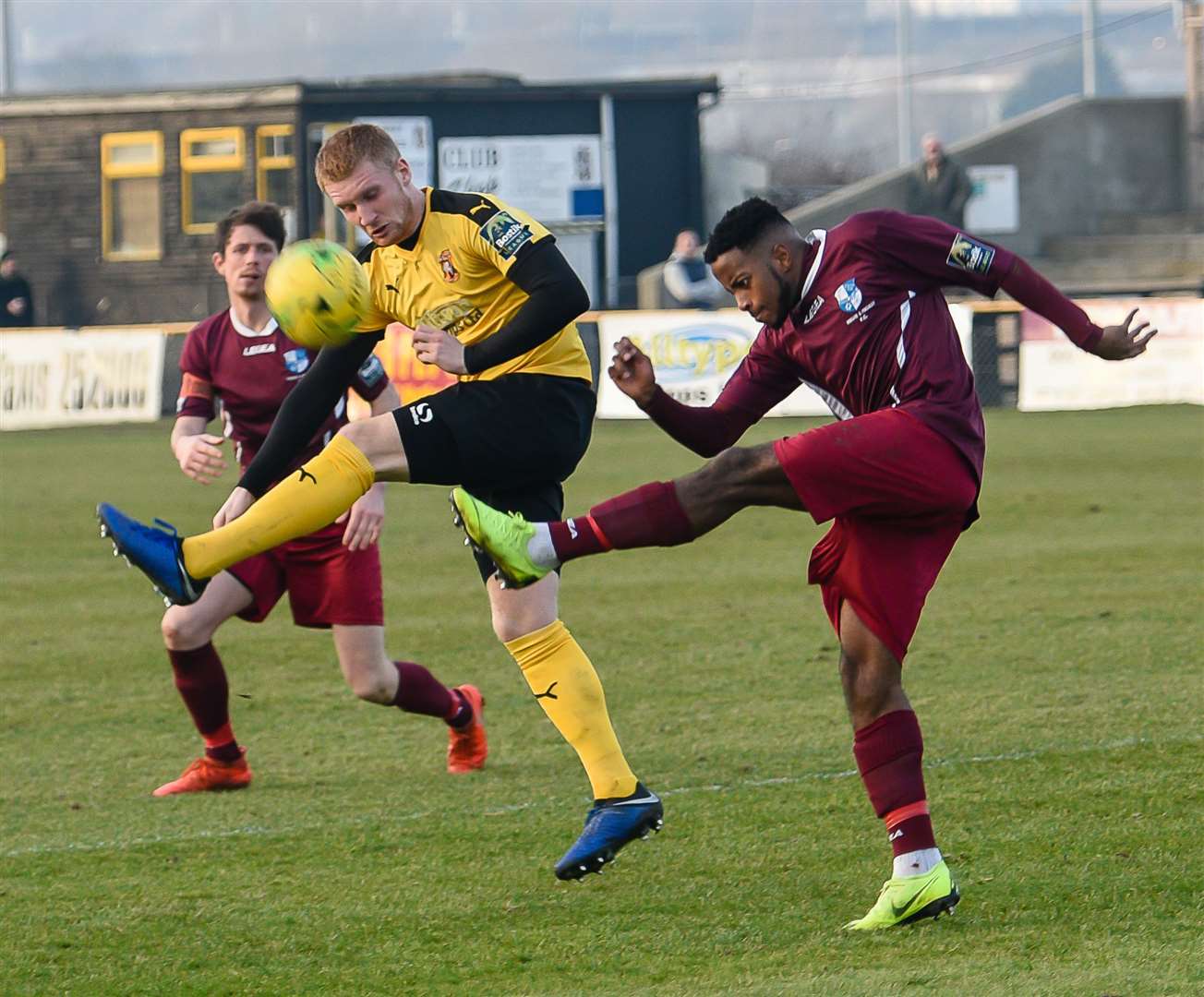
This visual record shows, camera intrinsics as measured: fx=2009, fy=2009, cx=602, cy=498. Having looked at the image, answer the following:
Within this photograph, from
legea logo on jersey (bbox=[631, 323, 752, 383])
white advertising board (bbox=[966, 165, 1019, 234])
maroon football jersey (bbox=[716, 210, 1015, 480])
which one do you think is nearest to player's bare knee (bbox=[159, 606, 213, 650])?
maroon football jersey (bbox=[716, 210, 1015, 480])

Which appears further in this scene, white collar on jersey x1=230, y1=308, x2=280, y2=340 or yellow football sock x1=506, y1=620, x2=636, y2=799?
white collar on jersey x1=230, y1=308, x2=280, y2=340

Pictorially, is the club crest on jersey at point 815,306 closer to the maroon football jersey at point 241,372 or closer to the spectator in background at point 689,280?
the maroon football jersey at point 241,372

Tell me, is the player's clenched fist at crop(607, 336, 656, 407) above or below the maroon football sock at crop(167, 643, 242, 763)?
above

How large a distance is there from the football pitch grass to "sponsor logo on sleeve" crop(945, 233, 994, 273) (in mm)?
1676

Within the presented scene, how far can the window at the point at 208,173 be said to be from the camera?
113ft

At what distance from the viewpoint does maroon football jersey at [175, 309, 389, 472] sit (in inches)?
287

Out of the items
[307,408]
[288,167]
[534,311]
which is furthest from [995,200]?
[534,311]

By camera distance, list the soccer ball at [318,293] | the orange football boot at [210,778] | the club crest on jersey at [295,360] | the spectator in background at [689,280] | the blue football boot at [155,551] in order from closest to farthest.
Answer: the blue football boot at [155,551] → the soccer ball at [318,293] → the orange football boot at [210,778] → the club crest on jersey at [295,360] → the spectator in background at [689,280]

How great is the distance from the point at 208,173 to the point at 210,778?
28934 mm

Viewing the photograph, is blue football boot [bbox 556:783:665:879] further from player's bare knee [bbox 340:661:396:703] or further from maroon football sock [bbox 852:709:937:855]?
player's bare knee [bbox 340:661:396:703]

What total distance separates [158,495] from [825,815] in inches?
446

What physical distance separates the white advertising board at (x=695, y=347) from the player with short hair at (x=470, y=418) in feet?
49.7

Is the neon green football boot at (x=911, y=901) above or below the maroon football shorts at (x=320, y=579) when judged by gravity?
below

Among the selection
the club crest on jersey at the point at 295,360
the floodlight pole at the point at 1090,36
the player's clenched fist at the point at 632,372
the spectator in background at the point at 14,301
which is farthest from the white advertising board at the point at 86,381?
the floodlight pole at the point at 1090,36
